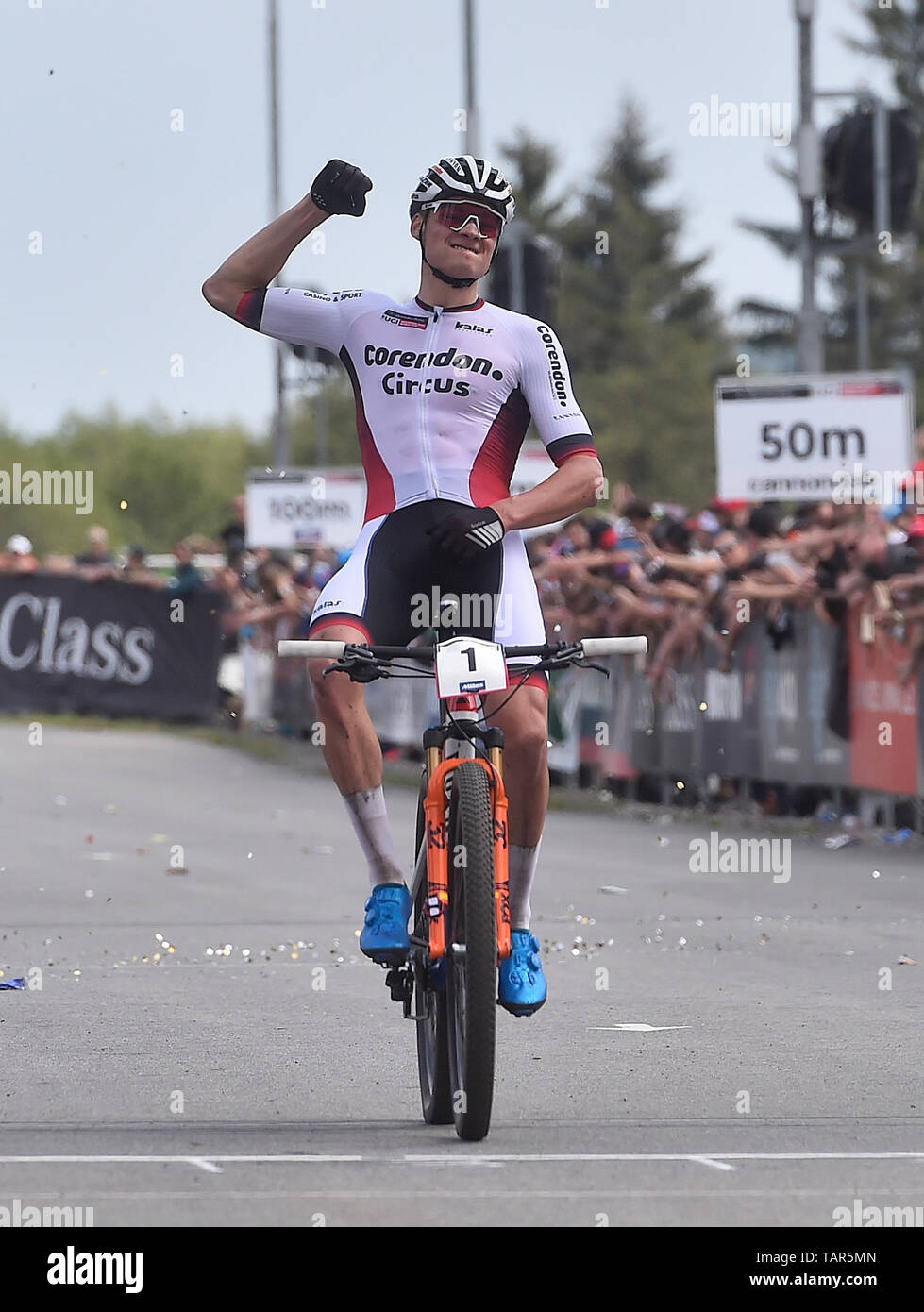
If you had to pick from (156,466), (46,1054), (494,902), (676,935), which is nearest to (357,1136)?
(494,902)

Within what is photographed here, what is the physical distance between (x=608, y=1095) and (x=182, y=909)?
561 cm

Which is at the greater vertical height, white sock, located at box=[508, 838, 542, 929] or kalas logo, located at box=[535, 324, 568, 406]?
kalas logo, located at box=[535, 324, 568, 406]

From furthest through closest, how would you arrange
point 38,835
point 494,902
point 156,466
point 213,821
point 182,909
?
1. point 156,466
2. point 213,821
3. point 38,835
4. point 182,909
5. point 494,902

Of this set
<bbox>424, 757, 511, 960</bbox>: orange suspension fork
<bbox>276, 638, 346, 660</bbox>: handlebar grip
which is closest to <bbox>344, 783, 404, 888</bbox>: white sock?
<bbox>424, 757, 511, 960</bbox>: orange suspension fork

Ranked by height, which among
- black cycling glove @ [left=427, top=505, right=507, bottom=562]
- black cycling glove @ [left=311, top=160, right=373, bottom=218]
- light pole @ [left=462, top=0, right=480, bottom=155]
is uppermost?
light pole @ [left=462, top=0, right=480, bottom=155]

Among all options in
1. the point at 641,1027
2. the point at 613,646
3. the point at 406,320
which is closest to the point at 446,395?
the point at 406,320

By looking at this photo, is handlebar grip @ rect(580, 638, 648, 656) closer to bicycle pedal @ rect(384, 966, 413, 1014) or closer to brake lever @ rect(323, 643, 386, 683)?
brake lever @ rect(323, 643, 386, 683)

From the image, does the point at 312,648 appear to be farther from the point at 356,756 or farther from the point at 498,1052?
the point at 498,1052

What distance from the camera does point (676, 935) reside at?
11805 millimetres

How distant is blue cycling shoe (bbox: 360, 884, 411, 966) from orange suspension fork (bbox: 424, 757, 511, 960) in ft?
0.81

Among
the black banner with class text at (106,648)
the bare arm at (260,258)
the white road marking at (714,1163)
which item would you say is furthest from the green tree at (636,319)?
the white road marking at (714,1163)

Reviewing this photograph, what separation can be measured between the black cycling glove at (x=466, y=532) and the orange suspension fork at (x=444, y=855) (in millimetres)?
505

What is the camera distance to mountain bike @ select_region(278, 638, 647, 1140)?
6309 millimetres

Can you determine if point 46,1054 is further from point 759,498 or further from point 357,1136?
point 759,498
